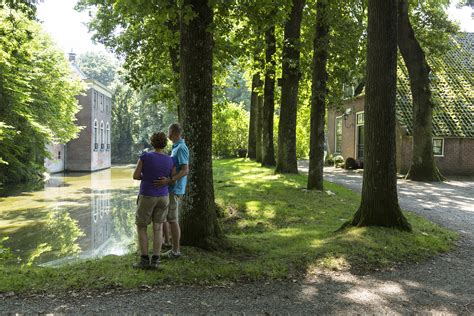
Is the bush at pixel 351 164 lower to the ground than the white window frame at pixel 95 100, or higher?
lower

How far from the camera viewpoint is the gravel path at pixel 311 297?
4844 mm

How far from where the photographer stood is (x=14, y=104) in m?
26.0

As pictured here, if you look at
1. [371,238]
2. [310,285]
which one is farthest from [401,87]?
[310,285]

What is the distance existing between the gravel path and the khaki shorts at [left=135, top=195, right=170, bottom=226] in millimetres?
983

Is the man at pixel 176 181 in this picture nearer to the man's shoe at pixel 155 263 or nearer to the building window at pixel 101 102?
the man's shoe at pixel 155 263

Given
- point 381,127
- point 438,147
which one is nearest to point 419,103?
point 438,147

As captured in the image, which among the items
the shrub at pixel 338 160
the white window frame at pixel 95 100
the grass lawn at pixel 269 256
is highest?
the white window frame at pixel 95 100

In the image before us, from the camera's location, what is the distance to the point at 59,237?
550 inches

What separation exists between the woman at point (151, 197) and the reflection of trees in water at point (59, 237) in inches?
230

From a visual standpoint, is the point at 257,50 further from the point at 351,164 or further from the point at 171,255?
the point at 351,164

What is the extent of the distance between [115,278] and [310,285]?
2.34 metres

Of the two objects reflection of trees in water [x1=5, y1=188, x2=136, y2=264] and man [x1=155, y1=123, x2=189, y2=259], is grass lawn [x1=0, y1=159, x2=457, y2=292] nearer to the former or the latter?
man [x1=155, y1=123, x2=189, y2=259]

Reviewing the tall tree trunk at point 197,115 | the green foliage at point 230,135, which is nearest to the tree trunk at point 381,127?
the tall tree trunk at point 197,115

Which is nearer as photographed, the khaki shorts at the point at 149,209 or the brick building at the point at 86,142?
the khaki shorts at the point at 149,209
